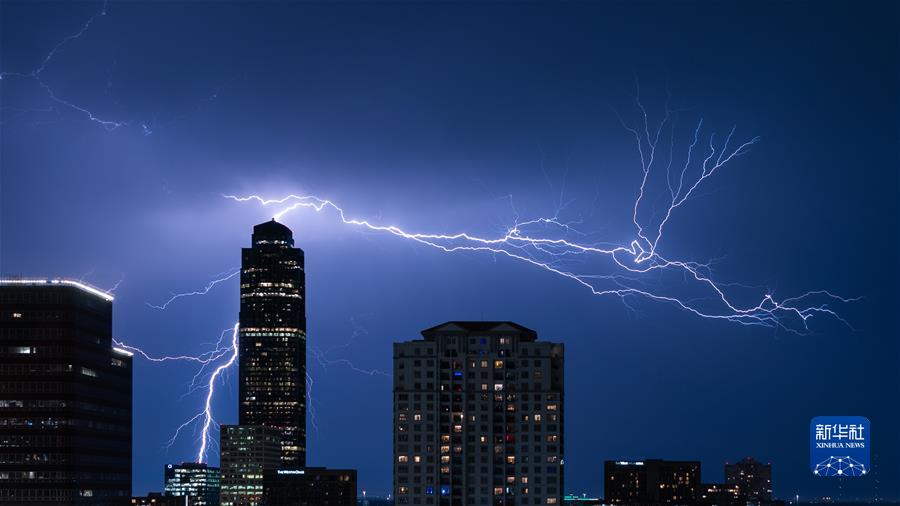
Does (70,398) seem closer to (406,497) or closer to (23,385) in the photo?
(23,385)

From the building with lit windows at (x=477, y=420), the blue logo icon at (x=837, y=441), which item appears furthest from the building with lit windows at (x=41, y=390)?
the blue logo icon at (x=837, y=441)

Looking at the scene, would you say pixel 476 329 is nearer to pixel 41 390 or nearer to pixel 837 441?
pixel 41 390

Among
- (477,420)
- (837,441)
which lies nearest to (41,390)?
(477,420)

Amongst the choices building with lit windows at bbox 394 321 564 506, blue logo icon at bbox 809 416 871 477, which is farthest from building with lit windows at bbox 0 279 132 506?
blue logo icon at bbox 809 416 871 477

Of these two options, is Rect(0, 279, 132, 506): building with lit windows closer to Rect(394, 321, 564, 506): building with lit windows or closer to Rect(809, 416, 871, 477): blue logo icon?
Rect(394, 321, 564, 506): building with lit windows

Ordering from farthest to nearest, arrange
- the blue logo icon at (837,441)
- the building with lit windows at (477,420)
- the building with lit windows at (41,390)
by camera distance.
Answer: the building with lit windows at (477,420) → the building with lit windows at (41,390) → the blue logo icon at (837,441)

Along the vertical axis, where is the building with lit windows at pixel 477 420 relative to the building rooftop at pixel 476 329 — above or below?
below

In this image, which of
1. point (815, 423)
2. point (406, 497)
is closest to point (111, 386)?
point (406, 497)

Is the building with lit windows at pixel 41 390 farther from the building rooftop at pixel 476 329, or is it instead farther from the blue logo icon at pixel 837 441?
the blue logo icon at pixel 837 441
